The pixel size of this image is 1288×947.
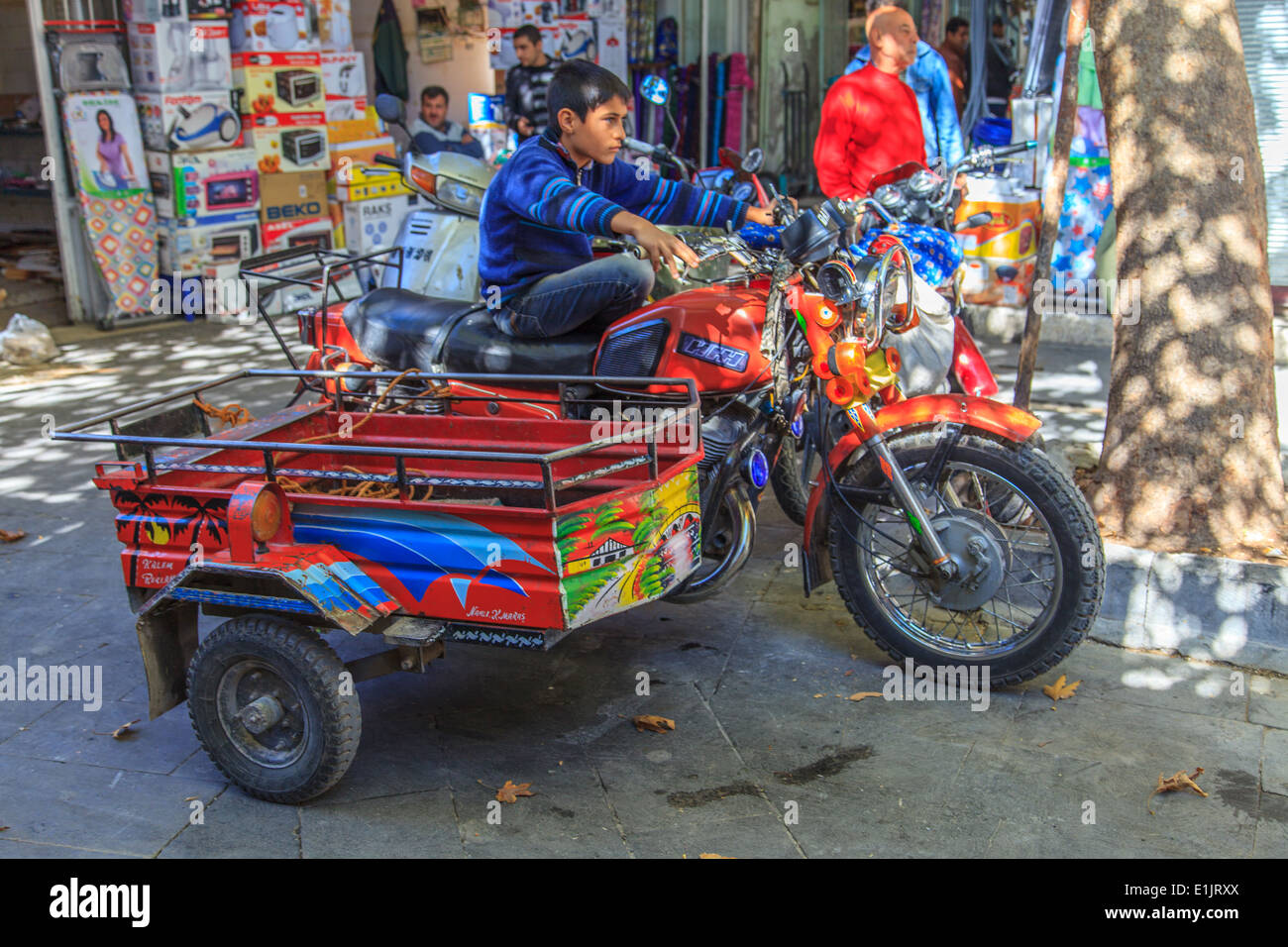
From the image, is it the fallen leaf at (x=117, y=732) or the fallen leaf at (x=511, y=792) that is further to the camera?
the fallen leaf at (x=117, y=732)

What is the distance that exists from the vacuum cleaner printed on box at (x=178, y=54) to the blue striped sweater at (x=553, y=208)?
5648mm

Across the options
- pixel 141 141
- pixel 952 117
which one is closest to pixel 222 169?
pixel 141 141

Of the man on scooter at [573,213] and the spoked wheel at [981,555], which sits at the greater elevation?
the man on scooter at [573,213]

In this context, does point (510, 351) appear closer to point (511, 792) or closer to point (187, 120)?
point (511, 792)

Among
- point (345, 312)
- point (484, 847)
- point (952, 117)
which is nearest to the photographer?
point (484, 847)

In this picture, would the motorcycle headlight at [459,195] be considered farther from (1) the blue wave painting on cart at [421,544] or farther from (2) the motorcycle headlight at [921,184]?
Result: (1) the blue wave painting on cart at [421,544]

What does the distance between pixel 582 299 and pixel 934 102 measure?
4.40 metres

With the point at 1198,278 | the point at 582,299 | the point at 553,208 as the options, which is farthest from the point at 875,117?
the point at 553,208

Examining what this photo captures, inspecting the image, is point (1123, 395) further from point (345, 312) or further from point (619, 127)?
point (345, 312)

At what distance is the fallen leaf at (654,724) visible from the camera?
3.79 meters

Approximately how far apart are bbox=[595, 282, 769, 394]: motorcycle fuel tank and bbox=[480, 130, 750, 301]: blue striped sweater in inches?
14.5

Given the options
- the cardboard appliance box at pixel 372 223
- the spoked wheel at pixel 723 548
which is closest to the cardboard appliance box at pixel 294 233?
the cardboard appliance box at pixel 372 223

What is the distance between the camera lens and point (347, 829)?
3.29m

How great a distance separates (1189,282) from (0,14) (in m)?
11.6
